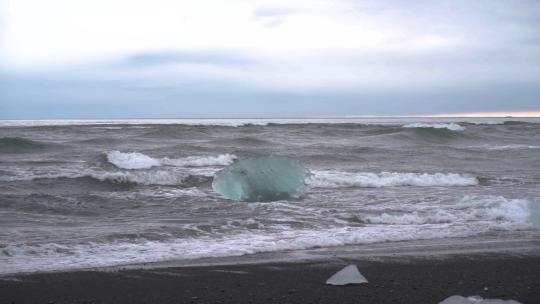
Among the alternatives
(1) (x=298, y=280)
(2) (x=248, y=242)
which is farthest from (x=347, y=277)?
(2) (x=248, y=242)

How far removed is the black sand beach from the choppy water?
53 cm

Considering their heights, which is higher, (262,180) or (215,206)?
(262,180)

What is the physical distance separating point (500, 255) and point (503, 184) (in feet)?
19.9

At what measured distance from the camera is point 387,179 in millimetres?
10797

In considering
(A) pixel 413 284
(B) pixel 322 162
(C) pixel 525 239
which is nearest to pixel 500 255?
(C) pixel 525 239

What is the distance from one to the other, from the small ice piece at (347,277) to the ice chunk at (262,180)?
4333 millimetres

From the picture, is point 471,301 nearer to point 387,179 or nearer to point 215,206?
point 215,206

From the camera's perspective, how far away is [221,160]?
1444 centimetres

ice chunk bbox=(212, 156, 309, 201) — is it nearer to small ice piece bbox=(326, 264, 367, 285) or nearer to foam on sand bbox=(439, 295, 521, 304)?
small ice piece bbox=(326, 264, 367, 285)

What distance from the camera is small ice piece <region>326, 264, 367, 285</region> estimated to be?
13.0ft

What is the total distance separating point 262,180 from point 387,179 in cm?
329

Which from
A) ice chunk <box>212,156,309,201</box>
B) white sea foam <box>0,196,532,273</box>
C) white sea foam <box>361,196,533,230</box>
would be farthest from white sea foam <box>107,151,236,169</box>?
white sea foam <box>0,196,532,273</box>

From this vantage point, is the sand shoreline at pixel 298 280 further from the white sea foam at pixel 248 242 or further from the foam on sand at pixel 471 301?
the white sea foam at pixel 248 242

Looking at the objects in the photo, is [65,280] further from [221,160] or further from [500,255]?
[221,160]
